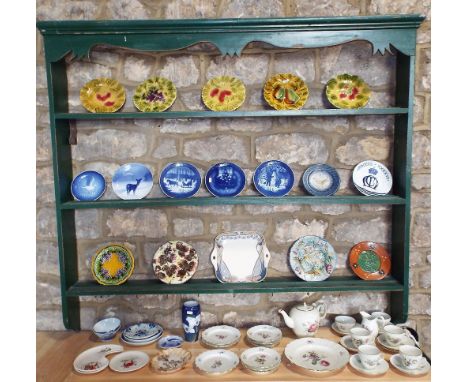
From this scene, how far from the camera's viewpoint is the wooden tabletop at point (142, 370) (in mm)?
1627

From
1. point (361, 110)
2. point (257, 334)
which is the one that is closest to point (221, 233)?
point (257, 334)

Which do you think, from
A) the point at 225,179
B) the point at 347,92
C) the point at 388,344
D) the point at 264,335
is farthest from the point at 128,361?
the point at 347,92

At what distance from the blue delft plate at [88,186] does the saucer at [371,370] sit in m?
1.39

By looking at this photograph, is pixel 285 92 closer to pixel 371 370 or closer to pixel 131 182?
pixel 131 182

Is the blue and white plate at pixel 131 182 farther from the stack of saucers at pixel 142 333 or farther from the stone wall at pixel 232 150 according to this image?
the stack of saucers at pixel 142 333

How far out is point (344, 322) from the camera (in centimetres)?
195

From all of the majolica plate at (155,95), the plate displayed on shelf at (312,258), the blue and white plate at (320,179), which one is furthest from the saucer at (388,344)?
the majolica plate at (155,95)

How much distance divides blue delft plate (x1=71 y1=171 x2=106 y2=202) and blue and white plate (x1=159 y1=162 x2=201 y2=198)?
0.30 m

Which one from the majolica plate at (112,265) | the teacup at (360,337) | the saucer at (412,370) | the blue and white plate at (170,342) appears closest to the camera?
the saucer at (412,370)

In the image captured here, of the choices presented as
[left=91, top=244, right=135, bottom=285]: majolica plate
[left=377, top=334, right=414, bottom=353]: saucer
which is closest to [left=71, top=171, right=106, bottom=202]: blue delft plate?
[left=91, top=244, right=135, bottom=285]: majolica plate

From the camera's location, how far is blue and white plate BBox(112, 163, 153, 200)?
1938 millimetres

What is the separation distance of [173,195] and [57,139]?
58 centimetres

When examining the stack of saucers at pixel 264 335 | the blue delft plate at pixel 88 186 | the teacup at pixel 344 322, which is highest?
the blue delft plate at pixel 88 186

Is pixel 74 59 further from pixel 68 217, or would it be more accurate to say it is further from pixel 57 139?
pixel 68 217
